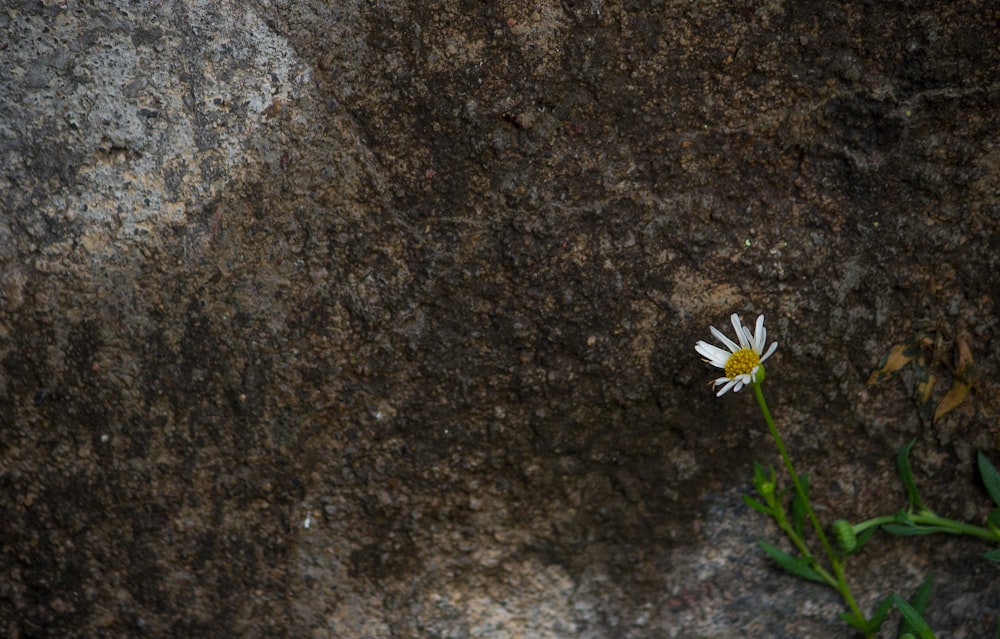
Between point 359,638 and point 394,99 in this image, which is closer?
point 394,99

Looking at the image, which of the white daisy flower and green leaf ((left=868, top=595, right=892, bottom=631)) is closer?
the white daisy flower

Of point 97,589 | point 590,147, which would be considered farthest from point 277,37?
point 97,589

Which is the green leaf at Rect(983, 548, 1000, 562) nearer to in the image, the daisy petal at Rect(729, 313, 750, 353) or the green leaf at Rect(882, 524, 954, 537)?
the green leaf at Rect(882, 524, 954, 537)

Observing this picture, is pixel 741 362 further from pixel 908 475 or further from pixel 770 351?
pixel 908 475

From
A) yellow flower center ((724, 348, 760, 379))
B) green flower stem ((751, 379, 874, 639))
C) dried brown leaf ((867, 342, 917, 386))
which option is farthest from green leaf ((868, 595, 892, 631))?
yellow flower center ((724, 348, 760, 379))

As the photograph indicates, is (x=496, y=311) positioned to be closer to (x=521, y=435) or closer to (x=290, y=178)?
(x=521, y=435)

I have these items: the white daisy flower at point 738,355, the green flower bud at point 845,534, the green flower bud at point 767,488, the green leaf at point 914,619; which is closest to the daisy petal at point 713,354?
the white daisy flower at point 738,355

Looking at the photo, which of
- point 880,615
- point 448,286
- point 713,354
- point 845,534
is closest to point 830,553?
point 845,534
